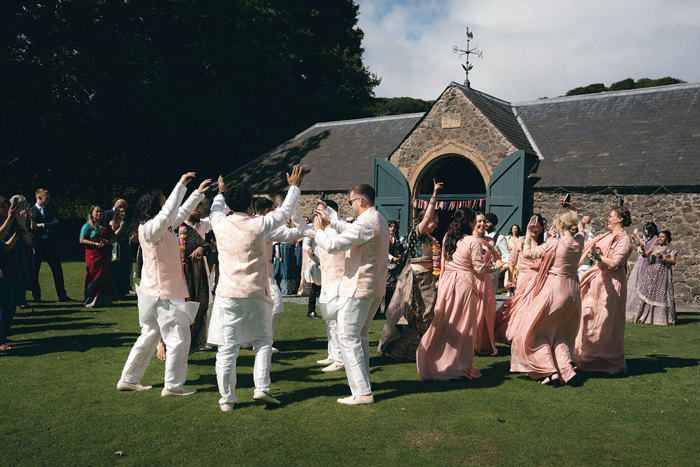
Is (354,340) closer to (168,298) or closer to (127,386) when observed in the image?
(168,298)

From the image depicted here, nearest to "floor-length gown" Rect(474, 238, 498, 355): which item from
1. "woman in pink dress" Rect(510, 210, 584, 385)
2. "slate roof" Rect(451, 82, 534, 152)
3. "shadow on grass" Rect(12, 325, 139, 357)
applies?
"woman in pink dress" Rect(510, 210, 584, 385)

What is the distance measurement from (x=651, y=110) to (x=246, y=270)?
1607 cm

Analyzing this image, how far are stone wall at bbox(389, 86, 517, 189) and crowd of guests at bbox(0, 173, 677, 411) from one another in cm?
780

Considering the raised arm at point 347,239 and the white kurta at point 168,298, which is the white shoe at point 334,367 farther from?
the raised arm at point 347,239

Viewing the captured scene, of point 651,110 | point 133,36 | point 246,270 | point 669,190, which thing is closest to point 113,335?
point 246,270

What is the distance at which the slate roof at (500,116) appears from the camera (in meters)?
16.6

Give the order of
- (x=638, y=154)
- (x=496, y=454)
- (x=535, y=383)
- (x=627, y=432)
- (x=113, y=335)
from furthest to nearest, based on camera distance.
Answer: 1. (x=638, y=154)
2. (x=113, y=335)
3. (x=535, y=383)
4. (x=627, y=432)
5. (x=496, y=454)

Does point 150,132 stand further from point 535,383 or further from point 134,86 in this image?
point 535,383

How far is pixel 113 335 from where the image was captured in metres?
8.35

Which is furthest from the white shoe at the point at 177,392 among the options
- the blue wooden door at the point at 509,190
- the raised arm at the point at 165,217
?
the blue wooden door at the point at 509,190

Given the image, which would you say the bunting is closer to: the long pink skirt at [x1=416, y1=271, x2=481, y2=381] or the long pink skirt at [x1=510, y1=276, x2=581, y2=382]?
the long pink skirt at [x1=416, y1=271, x2=481, y2=381]

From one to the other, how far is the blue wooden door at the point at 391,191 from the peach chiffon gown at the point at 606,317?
10.6 metres

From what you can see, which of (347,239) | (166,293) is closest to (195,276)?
(166,293)

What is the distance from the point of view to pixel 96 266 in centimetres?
1104
